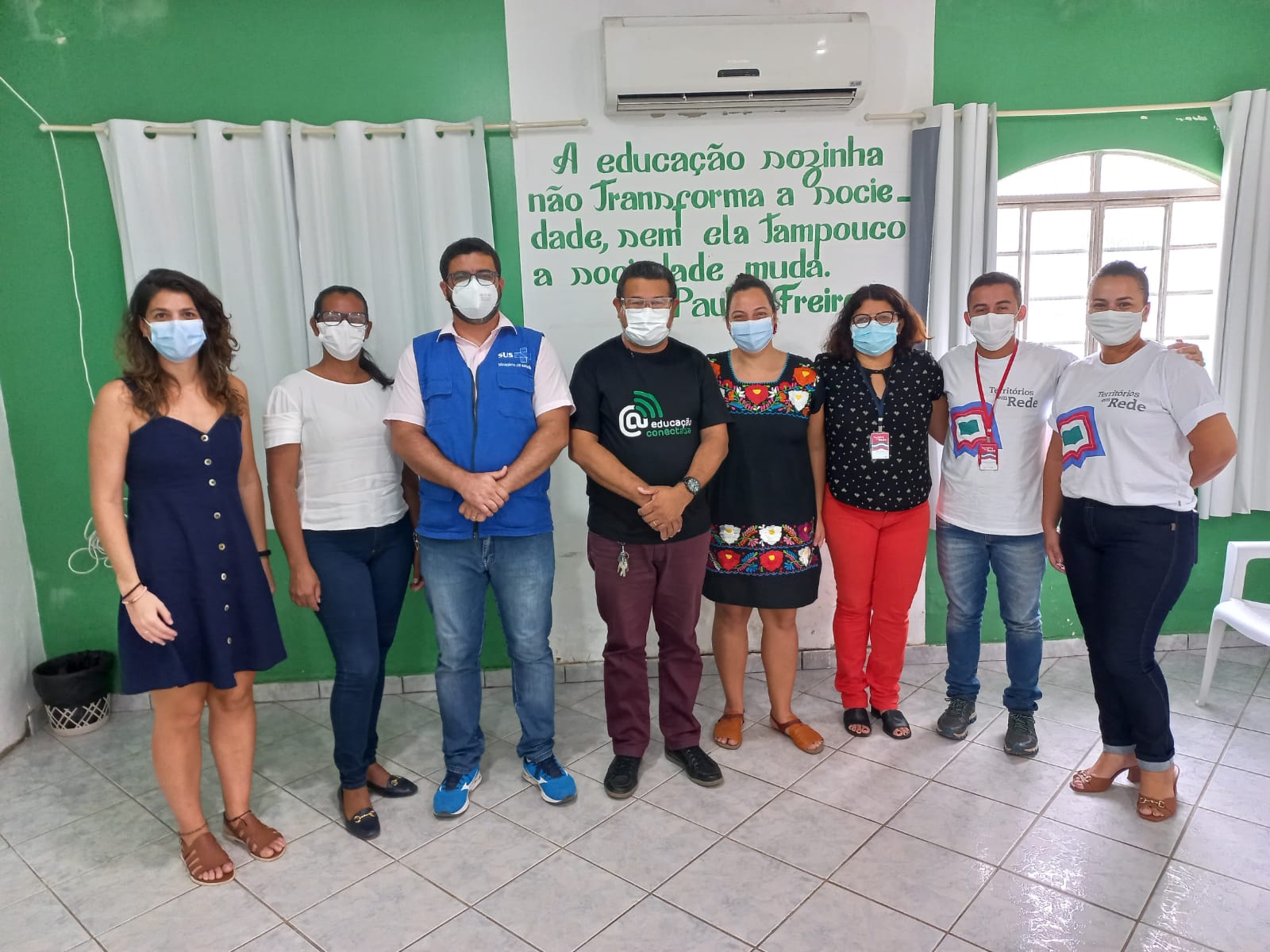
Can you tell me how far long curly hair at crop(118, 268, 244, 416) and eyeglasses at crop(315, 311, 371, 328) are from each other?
0.26 m

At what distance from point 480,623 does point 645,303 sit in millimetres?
1115

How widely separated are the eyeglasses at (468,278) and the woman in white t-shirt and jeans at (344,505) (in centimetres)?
29

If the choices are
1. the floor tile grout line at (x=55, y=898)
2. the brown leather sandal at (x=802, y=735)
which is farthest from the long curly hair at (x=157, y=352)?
the brown leather sandal at (x=802, y=735)

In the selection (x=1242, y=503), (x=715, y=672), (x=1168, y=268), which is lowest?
(x=715, y=672)

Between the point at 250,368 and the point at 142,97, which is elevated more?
the point at 142,97

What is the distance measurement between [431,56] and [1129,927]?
365 cm

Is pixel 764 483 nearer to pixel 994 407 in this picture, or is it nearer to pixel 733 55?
pixel 994 407

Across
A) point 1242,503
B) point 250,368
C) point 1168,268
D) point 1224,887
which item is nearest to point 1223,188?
point 1168,268

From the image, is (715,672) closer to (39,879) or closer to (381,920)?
(381,920)

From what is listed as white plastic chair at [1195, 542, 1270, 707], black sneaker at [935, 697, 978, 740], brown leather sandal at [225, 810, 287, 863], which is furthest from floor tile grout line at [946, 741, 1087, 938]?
brown leather sandal at [225, 810, 287, 863]

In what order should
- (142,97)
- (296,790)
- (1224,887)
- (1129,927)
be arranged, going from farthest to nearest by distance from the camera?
1. (142,97)
2. (296,790)
3. (1224,887)
4. (1129,927)

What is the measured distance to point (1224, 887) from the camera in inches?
79.9

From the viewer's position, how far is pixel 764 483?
2.66 meters

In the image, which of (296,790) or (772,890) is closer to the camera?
(772,890)
